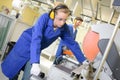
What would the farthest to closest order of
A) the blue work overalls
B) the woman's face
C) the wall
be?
the wall, the blue work overalls, the woman's face

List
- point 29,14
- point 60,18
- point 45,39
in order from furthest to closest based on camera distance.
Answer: point 29,14, point 45,39, point 60,18

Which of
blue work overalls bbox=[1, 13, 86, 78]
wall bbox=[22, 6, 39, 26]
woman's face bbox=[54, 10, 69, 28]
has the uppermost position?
woman's face bbox=[54, 10, 69, 28]

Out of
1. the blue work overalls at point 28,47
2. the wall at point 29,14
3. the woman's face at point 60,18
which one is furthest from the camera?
the wall at point 29,14

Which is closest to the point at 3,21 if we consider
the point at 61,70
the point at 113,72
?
the point at 61,70

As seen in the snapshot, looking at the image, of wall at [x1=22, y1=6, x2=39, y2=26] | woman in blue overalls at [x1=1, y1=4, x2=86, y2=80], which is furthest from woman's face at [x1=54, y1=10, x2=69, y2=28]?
wall at [x1=22, y1=6, x2=39, y2=26]

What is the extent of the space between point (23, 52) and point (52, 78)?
1.87 ft

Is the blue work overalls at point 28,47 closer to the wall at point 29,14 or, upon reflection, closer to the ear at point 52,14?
the ear at point 52,14

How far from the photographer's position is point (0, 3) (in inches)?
275

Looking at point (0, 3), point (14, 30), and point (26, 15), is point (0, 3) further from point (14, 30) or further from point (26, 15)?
point (14, 30)

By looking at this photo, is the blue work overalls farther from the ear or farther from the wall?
the wall

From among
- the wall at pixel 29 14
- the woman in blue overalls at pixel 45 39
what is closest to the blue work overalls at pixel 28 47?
the woman in blue overalls at pixel 45 39

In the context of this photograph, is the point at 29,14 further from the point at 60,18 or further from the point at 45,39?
the point at 60,18

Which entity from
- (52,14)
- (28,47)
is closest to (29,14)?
(28,47)

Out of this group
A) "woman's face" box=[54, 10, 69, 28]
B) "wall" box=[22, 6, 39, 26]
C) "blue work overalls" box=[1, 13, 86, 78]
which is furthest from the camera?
"wall" box=[22, 6, 39, 26]
